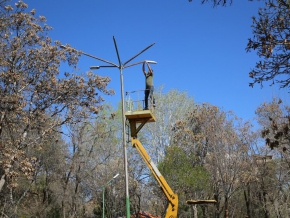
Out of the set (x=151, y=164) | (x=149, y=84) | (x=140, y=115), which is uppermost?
(x=149, y=84)

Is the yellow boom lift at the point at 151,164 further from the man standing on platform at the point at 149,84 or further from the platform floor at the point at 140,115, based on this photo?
the man standing on platform at the point at 149,84

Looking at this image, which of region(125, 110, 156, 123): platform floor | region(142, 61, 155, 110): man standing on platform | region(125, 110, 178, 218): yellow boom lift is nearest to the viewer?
region(125, 110, 178, 218): yellow boom lift

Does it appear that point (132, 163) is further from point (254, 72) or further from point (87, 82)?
point (254, 72)

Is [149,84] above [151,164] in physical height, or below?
above

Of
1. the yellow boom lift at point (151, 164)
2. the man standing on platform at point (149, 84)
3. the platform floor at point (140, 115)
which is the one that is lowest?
the yellow boom lift at point (151, 164)

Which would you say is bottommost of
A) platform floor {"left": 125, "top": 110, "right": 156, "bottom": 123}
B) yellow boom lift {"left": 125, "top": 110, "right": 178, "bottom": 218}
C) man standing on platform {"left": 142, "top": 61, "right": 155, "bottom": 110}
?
yellow boom lift {"left": 125, "top": 110, "right": 178, "bottom": 218}

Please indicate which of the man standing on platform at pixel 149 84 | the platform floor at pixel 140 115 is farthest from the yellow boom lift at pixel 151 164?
the man standing on platform at pixel 149 84

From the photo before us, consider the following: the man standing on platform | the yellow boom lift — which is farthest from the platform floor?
the man standing on platform

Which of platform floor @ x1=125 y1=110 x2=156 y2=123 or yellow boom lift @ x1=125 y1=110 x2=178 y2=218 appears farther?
platform floor @ x1=125 y1=110 x2=156 y2=123

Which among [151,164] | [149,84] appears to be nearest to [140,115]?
[149,84]

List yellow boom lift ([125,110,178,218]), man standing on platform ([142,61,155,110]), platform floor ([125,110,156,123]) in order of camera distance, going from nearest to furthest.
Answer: yellow boom lift ([125,110,178,218]) → platform floor ([125,110,156,123]) → man standing on platform ([142,61,155,110])

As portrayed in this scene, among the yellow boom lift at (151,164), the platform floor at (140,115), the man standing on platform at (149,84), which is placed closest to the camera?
the yellow boom lift at (151,164)

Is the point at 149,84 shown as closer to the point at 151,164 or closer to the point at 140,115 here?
the point at 140,115

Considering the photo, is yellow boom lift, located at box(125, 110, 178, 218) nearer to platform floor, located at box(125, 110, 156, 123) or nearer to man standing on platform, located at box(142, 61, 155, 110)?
platform floor, located at box(125, 110, 156, 123)
